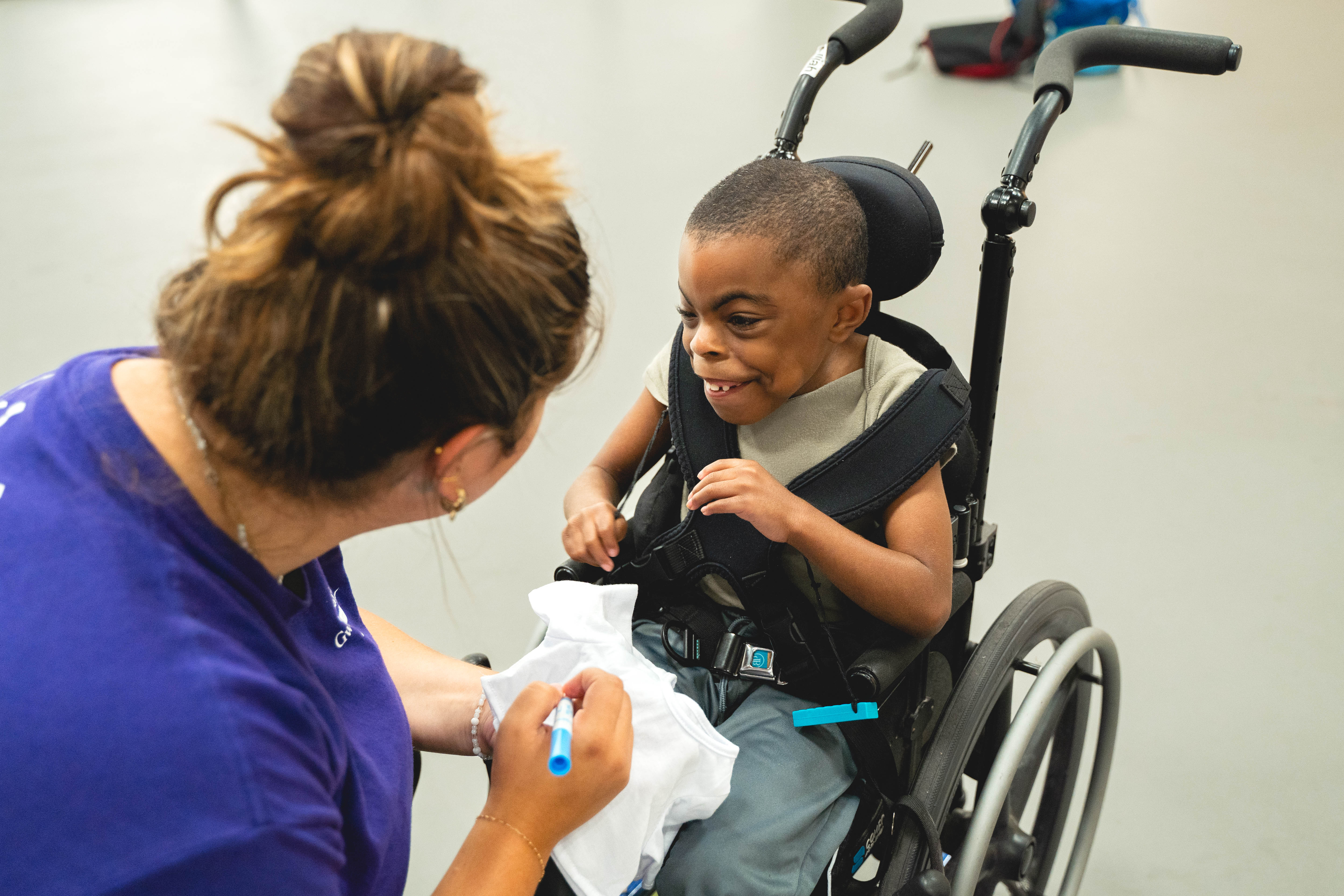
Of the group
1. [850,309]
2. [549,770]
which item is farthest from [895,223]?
[549,770]

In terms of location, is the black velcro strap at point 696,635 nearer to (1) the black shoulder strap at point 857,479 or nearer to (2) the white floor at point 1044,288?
(1) the black shoulder strap at point 857,479

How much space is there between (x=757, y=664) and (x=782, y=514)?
21 cm

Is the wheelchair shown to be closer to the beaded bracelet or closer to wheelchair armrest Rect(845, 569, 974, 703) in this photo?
wheelchair armrest Rect(845, 569, 974, 703)

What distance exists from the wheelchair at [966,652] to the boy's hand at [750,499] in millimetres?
175

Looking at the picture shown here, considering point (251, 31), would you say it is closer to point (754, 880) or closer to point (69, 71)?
point (69, 71)

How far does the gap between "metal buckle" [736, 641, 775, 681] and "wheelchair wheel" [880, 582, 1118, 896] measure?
0.21 meters

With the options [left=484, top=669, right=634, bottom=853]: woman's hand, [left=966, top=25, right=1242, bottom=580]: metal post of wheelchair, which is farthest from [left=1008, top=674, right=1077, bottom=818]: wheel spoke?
[left=484, top=669, right=634, bottom=853]: woman's hand

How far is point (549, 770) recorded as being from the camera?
947 mm

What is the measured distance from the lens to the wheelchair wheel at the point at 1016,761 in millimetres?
1164

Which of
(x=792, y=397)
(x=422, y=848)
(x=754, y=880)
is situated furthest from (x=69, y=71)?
(x=754, y=880)

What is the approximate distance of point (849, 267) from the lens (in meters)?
1.27

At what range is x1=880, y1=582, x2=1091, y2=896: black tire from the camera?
3.87ft

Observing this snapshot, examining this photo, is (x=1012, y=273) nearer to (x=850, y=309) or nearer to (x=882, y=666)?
(x=850, y=309)

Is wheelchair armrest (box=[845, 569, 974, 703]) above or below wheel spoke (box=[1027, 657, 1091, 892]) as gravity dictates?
above
